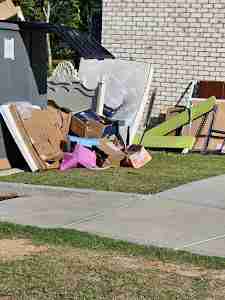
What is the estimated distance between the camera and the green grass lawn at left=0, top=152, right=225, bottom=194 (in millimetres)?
10094

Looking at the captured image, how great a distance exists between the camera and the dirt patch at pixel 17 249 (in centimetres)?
666

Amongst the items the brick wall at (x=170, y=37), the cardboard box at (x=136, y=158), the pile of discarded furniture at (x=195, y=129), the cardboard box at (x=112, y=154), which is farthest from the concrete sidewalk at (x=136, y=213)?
the brick wall at (x=170, y=37)

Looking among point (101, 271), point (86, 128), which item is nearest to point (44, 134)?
point (86, 128)

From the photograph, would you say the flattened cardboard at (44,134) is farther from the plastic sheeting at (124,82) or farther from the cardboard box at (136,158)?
the plastic sheeting at (124,82)

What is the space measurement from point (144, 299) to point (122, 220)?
8.60 feet

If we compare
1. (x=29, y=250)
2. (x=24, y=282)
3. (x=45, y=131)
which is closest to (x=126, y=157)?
(x=45, y=131)

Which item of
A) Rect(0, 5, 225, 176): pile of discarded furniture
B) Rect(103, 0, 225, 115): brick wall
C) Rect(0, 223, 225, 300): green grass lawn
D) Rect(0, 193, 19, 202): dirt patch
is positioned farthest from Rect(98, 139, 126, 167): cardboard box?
Rect(0, 223, 225, 300): green grass lawn

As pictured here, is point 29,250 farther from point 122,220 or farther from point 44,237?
point 122,220

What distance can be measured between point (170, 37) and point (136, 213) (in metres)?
8.07

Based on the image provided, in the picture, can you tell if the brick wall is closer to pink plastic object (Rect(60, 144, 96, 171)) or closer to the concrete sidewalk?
pink plastic object (Rect(60, 144, 96, 171))

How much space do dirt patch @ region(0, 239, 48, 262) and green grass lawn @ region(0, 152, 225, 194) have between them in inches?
113

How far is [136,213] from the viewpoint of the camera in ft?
27.8

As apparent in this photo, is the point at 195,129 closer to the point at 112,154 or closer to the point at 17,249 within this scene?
the point at 112,154

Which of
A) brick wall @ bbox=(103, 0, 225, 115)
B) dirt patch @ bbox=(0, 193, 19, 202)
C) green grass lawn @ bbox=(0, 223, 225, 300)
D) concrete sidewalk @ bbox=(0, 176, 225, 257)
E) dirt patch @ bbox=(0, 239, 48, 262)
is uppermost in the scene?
brick wall @ bbox=(103, 0, 225, 115)
